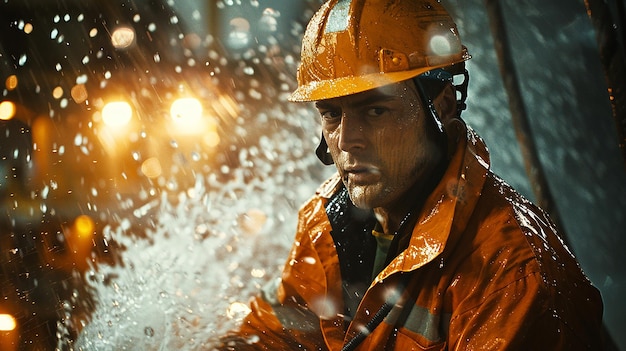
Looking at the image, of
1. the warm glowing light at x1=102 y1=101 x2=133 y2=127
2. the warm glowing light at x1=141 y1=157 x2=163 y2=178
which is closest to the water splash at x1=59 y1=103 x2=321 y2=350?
the warm glowing light at x1=141 y1=157 x2=163 y2=178

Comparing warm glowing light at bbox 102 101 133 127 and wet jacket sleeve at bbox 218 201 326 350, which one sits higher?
wet jacket sleeve at bbox 218 201 326 350

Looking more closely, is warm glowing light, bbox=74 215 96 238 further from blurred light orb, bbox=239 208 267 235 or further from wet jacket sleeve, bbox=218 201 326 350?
wet jacket sleeve, bbox=218 201 326 350

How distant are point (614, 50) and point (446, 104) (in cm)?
88

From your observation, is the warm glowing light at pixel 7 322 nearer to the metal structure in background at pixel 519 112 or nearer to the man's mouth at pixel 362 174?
the man's mouth at pixel 362 174

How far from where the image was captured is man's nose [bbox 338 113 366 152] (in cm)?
194

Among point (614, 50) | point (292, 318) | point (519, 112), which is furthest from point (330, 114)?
point (519, 112)

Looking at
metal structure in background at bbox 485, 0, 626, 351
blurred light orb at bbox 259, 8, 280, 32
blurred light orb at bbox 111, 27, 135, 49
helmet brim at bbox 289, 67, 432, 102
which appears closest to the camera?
helmet brim at bbox 289, 67, 432, 102

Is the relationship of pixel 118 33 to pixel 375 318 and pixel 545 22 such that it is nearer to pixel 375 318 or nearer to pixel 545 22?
pixel 545 22

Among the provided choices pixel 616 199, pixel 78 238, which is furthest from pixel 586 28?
pixel 78 238

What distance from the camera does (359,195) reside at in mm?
1975

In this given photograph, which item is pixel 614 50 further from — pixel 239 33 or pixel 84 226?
pixel 84 226

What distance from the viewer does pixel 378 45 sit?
6.27 ft

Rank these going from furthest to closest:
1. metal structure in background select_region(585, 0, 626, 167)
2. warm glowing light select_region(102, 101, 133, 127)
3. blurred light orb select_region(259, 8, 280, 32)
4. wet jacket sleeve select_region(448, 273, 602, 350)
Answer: warm glowing light select_region(102, 101, 133, 127) < blurred light orb select_region(259, 8, 280, 32) < metal structure in background select_region(585, 0, 626, 167) < wet jacket sleeve select_region(448, 273, 602, 350)

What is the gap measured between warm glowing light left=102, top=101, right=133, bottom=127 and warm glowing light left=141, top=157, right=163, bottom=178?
16.3 inches
